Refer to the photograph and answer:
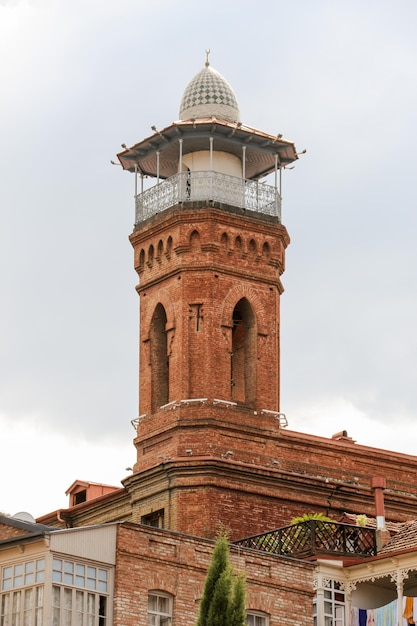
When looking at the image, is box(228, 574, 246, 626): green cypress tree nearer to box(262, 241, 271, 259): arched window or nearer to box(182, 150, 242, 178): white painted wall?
box(262, 241, 271, 259): arched window

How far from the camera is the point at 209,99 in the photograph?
218 ft

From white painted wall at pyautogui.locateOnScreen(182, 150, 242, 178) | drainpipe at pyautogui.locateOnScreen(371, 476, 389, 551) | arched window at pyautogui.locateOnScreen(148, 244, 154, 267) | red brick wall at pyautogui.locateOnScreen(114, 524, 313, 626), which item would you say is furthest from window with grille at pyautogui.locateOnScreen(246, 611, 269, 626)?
white painted wall at pyautogui.locateOnScreen(182, 150, 242, 178)

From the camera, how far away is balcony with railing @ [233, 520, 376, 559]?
52375 millimetres

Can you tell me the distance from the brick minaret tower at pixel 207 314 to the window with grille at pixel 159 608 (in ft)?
39.6

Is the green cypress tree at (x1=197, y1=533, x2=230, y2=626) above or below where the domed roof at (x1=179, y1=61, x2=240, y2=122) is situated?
below

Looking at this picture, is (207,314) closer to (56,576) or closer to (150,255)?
(150,255)

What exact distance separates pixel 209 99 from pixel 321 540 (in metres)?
19.2

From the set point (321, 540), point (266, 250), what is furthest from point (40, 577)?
point (266, 250)

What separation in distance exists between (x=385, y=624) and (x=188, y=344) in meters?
15.5

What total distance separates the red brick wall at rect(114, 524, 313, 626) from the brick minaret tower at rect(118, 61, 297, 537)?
989 centimetres

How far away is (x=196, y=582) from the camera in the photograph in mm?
47625

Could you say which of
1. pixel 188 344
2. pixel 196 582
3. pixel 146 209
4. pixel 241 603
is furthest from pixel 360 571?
pixel 146 209

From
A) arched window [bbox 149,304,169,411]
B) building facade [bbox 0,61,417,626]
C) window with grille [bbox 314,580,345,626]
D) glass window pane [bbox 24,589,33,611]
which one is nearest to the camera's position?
glass window pane [bbox 24,589,33,611]

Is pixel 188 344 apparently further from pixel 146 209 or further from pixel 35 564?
pixel 35 564
